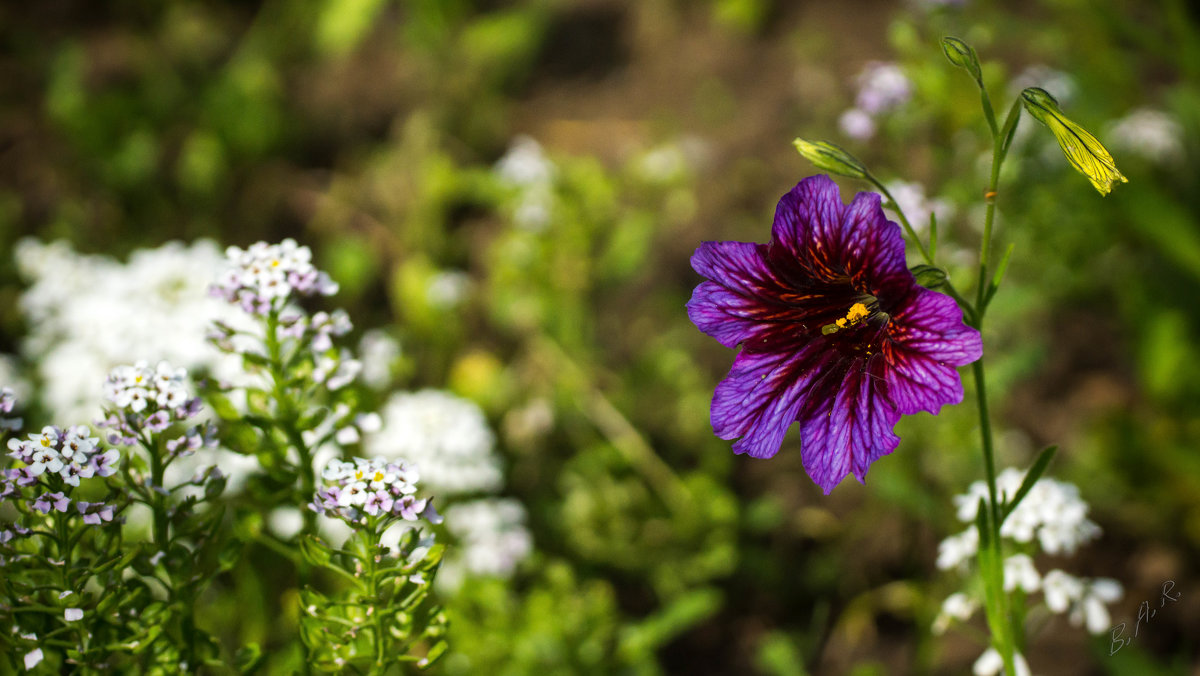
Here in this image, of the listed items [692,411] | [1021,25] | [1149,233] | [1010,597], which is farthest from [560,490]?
[1021,25]

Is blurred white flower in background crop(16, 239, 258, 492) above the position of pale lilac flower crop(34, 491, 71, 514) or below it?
above

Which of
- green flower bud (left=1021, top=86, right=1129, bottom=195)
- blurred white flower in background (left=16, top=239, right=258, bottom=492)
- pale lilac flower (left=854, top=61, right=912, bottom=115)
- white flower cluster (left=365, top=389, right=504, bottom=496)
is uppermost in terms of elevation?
blurred white flower in background (left=16, top=239, right=258, bottom=492)

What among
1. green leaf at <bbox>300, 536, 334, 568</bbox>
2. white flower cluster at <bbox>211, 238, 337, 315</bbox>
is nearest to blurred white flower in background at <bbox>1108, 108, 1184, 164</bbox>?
white flower cluster at <bbox>211, 238, 337, 315</bbox>

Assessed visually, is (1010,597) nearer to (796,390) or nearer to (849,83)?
(796,390)

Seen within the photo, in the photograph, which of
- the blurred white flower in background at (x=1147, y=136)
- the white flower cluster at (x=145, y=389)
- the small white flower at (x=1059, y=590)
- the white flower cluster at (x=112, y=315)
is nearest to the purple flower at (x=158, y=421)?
the white flower cluster at (x=145, y=389)

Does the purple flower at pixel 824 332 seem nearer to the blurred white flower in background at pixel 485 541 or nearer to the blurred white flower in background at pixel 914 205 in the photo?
the blurred white flower in background at pixel 914 205

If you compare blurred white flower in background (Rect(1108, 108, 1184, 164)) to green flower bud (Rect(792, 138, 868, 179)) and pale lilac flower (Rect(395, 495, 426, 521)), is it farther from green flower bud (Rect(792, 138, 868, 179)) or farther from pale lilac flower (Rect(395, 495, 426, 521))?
pale lilac flower (Rect(395, 495, 426, 521))
